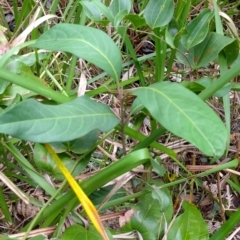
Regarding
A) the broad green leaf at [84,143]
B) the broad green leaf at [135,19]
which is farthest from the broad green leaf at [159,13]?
the broad green leaf at [84,143]

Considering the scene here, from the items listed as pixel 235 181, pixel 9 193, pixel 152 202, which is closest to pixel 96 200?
pixel 152 202

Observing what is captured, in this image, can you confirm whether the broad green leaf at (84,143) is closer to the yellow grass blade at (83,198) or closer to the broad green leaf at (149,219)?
the yellow grass blade at (83,198)

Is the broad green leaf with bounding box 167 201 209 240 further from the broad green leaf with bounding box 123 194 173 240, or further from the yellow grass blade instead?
the yellow grass blade

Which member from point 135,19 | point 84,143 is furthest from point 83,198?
point 135,19

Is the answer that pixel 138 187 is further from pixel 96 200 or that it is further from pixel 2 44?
pixel 2 44

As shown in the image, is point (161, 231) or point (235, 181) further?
point (235, 181)

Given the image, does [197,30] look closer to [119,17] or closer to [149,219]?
[119,17]

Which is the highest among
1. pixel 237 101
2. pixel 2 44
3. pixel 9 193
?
pixel 2 44
